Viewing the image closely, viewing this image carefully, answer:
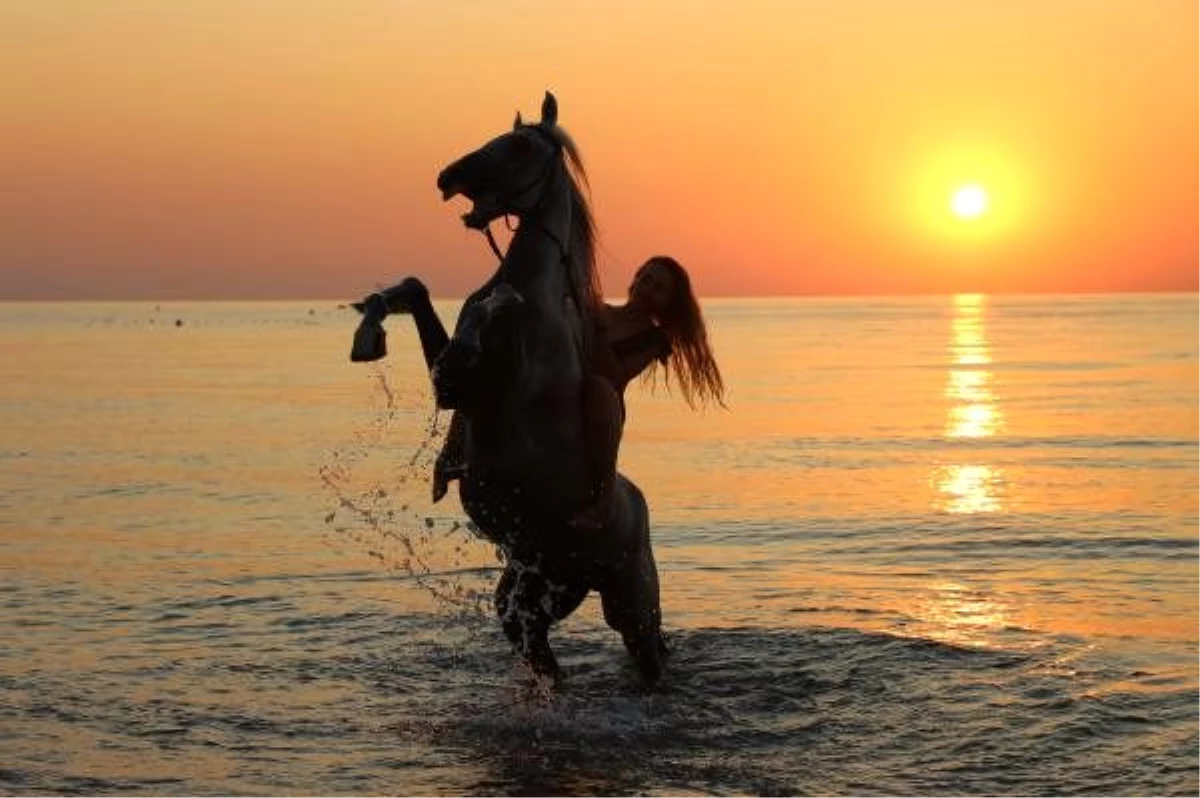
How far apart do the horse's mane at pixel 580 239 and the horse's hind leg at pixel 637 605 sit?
170cm

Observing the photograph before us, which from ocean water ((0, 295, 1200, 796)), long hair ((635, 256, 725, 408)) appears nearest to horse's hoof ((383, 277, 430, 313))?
ocean water ((0, 295, 1200, 796))

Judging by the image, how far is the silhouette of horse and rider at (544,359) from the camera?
873 cm

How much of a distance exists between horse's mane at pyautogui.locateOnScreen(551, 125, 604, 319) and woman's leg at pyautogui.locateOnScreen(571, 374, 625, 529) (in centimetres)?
48

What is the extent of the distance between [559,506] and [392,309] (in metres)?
1.60

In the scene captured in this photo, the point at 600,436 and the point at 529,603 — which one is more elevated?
the point at 600,436

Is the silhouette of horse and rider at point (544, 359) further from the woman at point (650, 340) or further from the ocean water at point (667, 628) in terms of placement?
the ocean water at point (667, 628)

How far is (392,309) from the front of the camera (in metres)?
8.52

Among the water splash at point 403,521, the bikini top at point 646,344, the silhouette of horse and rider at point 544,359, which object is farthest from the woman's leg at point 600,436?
→ the water splash at point 403,521

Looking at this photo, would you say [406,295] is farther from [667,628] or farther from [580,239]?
[667,628]

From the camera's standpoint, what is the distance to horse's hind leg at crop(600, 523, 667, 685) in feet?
33.9

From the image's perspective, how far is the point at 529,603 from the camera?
412 inches

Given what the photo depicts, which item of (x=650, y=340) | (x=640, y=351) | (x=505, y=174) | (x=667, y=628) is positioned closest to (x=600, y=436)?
(x=640, y=351)

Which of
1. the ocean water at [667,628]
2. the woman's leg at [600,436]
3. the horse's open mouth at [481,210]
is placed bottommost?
the ocean water at [667,628]

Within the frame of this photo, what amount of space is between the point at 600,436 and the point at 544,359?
0.59 meters
